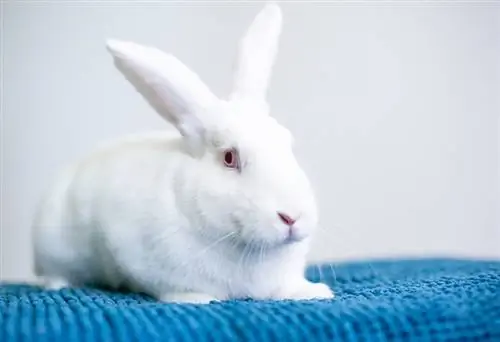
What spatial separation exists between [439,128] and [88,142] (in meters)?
0.89

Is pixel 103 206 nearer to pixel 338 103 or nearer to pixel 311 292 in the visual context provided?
pixel 311 292

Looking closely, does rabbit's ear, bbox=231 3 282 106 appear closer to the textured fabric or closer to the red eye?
the red eye

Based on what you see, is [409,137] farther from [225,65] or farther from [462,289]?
[462,289]

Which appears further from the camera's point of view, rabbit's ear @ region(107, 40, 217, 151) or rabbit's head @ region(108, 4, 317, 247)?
rabbit's ear @ region(107, 40, 217, 151)

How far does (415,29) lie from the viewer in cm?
204

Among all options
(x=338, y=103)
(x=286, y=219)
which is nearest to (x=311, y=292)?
(x=286, y=219)

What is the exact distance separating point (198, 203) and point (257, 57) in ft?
0.90

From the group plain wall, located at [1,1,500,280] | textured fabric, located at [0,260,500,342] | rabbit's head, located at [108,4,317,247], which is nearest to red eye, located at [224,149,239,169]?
rabbit's head, located at [108,4,317,247]

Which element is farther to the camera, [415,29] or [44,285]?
[415,29]

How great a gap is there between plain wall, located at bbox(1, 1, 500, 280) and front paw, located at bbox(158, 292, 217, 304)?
0.91 metres

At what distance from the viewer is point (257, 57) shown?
1.13 m

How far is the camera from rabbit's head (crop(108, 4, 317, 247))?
0.91 metres

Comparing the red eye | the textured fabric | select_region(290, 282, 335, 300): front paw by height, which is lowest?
the textured fabric

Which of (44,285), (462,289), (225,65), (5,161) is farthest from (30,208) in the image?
(462,289)
